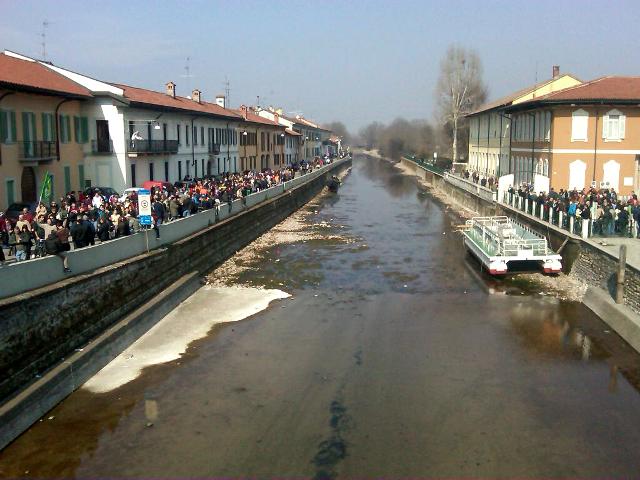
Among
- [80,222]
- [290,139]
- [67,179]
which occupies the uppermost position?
[290,139]

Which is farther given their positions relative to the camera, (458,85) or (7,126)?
(458,85)

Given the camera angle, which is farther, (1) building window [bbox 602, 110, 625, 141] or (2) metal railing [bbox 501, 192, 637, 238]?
(1) building window [bbox 602, 110, 625, 141]

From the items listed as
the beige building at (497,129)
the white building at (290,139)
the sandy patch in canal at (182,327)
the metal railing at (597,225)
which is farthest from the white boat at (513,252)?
the white building at (290,139)

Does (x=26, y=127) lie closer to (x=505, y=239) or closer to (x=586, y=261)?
(x=505, y=239)

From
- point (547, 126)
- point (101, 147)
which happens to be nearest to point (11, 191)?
point (101, 147)

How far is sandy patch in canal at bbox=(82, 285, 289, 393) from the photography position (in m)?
15.2

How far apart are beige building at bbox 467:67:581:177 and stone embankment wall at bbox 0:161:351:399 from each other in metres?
24.4

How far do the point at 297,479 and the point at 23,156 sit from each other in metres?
20.5

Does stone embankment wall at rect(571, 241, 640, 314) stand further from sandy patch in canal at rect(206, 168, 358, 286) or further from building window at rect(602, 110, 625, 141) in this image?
building window at rect(602, 110, 625, 141)

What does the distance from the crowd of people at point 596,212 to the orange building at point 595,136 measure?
4.26 metres

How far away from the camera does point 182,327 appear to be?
1891 cm

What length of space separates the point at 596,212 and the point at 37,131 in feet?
74.0

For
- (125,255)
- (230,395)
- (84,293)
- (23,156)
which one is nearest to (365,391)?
(230,395)

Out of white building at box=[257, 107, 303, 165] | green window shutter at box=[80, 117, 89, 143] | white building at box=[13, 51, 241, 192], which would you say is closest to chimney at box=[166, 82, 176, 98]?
white building at box=[13, 51, 241, 192]
